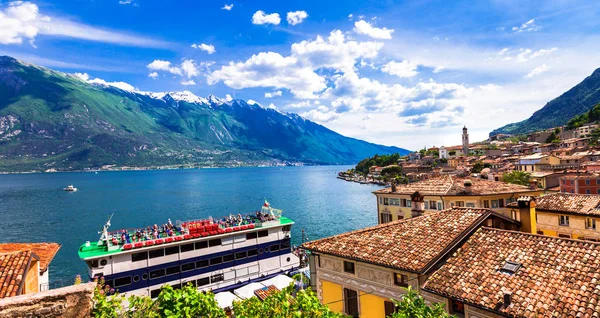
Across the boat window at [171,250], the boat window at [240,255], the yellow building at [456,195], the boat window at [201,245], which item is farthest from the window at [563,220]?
the boat window at [171,250]

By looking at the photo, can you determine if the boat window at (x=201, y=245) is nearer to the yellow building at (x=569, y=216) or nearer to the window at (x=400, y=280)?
the window at (x=400, y=280)

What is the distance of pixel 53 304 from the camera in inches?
246

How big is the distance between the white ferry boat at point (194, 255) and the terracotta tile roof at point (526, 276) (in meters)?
25.0

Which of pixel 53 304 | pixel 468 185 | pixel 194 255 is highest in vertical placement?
pixel 53 304

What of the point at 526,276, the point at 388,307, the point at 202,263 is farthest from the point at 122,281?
the point at 526,276

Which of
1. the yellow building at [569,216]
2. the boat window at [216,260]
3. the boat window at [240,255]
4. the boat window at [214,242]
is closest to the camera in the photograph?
the yellow building at [569,216]

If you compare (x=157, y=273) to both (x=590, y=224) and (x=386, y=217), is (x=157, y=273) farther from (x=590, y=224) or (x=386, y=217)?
(x=590, y=224)

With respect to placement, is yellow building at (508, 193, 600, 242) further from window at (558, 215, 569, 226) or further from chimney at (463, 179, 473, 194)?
chimney at (463, 179, 473, 194)

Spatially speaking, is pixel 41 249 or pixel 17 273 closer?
pixel 17 273

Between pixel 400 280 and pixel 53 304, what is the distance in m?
12.0

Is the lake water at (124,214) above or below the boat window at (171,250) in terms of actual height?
below

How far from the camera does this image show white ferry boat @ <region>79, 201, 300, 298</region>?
102 ft

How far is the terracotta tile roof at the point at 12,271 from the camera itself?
10059 millimetres

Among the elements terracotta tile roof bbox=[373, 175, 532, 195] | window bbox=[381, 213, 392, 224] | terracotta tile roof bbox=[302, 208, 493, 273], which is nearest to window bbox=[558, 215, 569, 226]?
terracotta tile roof bbox=[373, 175, 532, 195]
